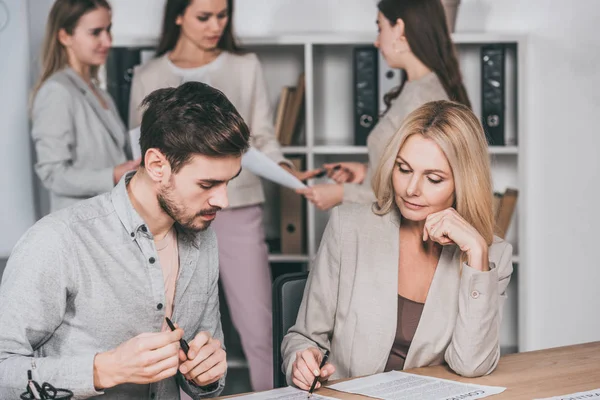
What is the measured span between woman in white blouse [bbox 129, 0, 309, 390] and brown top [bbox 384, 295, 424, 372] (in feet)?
4.38

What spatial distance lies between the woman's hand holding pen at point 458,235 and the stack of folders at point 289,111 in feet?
6.01

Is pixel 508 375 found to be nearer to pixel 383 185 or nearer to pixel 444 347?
pixel 444 347

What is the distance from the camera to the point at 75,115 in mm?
3102

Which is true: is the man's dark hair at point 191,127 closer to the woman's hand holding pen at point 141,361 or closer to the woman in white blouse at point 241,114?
the woman's hand holding pen at point 141,361

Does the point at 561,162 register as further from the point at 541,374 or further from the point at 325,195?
the point at 541,374

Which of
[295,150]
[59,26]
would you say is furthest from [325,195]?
[59,26]

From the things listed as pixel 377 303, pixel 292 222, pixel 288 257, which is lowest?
pixel 288 257

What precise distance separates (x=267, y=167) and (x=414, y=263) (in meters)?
0.88

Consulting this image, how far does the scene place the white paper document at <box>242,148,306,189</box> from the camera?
2.86m

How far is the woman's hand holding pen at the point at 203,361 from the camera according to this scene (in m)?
1.66

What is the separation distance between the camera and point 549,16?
12.9 ft

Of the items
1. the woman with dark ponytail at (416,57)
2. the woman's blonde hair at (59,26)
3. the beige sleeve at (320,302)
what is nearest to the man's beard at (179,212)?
the beige sleeve at (320,302)

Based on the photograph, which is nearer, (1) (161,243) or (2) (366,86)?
(1) (161,243)

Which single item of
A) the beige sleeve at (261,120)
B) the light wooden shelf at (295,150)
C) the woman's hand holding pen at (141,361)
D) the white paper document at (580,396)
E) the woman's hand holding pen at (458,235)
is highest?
the beige sleeve at (261,120)
